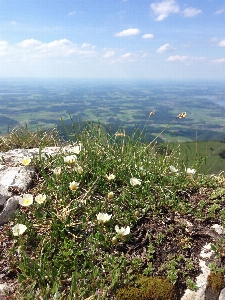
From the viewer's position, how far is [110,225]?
4332 mm

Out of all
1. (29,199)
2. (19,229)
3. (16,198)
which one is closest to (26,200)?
(29,199)

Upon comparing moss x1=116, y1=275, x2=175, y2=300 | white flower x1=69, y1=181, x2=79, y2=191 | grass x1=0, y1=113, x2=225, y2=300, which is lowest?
moss x1=116, y1=275, x2=175, y2=300

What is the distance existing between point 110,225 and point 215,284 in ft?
5.20

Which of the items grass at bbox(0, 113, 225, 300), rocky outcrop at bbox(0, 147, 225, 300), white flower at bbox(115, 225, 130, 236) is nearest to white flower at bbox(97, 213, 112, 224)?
grass at bbox(0, 113, 225, 300)

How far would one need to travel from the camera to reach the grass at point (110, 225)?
3.48m

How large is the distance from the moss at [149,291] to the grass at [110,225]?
0.5 inches

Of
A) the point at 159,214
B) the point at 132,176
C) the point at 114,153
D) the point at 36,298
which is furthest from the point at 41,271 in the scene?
the point at 114,153

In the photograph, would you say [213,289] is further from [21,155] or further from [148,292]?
[21,155]

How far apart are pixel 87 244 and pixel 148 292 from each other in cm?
106

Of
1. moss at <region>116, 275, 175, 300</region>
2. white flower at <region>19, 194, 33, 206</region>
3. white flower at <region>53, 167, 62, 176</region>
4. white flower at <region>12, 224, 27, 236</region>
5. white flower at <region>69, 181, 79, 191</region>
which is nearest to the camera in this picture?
moss at <region>116, 275, 175, 300</region>

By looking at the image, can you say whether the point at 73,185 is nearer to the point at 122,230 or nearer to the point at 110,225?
the point at 110,225

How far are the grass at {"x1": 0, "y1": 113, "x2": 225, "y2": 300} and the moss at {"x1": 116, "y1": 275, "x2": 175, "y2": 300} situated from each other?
0.01 metres

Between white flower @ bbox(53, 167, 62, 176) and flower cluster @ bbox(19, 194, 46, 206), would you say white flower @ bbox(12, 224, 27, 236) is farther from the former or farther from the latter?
white flower @ bbox(53, 167, 62, 176)

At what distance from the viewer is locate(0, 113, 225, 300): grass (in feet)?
11.4
